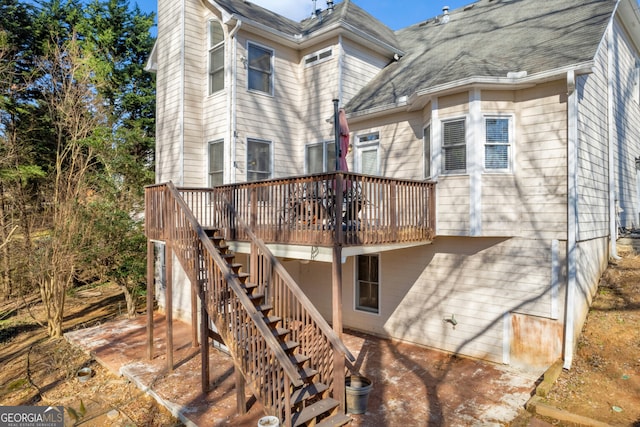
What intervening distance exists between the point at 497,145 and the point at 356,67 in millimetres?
5174

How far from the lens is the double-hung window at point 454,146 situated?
25.0 feet

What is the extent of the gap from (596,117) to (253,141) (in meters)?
8.11

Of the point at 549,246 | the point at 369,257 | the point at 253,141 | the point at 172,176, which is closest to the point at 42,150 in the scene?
the point at 172,176

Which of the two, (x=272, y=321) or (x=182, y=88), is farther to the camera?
(x=182, y=88)

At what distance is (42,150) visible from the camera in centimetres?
1667

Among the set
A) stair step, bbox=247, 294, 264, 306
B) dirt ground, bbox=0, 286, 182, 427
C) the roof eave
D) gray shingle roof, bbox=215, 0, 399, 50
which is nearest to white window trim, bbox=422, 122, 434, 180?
the roof eave

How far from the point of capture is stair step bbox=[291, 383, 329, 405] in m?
5.06

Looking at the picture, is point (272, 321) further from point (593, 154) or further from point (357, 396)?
point (593, 154)

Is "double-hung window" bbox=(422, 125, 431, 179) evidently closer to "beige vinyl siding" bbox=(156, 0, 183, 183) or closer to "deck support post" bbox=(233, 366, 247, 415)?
"deck support post" bbox=(233, 366, 247, 415)

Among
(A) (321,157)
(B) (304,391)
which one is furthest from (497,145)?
(B) (304,391)

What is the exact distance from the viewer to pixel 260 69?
1041 centimetres

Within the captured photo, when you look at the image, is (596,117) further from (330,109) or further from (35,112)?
(35,112)

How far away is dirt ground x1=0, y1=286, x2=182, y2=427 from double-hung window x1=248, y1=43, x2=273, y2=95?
7668 millimetres

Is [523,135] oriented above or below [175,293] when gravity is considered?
above
